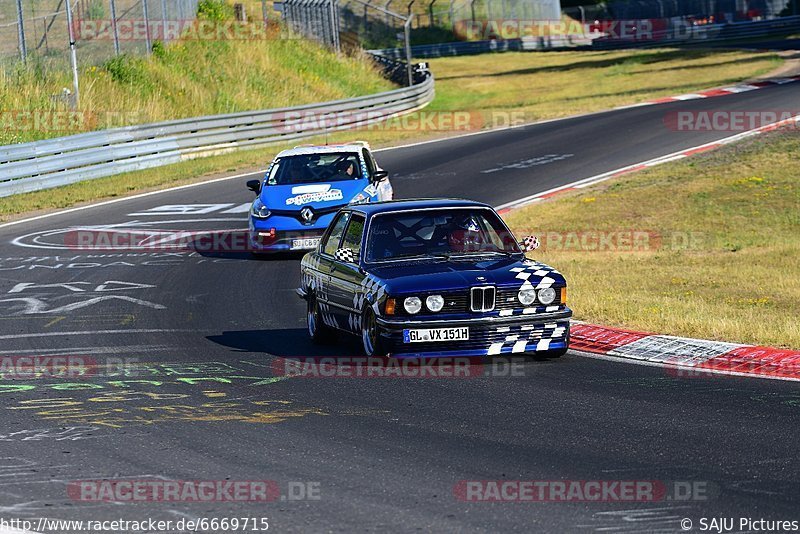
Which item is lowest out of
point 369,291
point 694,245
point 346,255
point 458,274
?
point 694,245

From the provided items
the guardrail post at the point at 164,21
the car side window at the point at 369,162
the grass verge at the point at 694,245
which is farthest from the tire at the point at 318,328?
the guardrail post at the point at 164,21

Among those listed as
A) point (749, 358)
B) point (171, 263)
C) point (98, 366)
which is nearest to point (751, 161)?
point (171, 263)

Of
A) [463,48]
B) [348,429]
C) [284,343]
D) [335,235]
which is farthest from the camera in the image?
[463,48]

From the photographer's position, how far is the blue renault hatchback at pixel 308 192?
1864 centimetres

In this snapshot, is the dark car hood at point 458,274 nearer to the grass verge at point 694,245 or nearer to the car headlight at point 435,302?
the car headlight at point 435,302

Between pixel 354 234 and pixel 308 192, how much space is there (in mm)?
7018

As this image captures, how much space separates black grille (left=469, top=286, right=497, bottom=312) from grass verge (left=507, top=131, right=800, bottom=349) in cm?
225

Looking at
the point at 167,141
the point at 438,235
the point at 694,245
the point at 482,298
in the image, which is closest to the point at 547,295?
the point at 482,298

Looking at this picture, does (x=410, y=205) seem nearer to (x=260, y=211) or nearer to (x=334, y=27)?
(x=260, y=211)

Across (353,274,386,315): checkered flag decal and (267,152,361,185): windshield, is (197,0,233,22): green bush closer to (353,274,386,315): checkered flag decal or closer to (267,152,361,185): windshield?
(267,152,361,185): windshield

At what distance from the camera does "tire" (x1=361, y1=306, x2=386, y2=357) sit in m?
10.8

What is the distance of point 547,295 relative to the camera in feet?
35.3

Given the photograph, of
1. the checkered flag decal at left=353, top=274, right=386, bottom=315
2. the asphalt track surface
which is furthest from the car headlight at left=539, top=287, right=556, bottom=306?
the checkered flag decal at left=353, top=274, right=386, bottom=315

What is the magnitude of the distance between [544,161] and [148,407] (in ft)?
67.6
